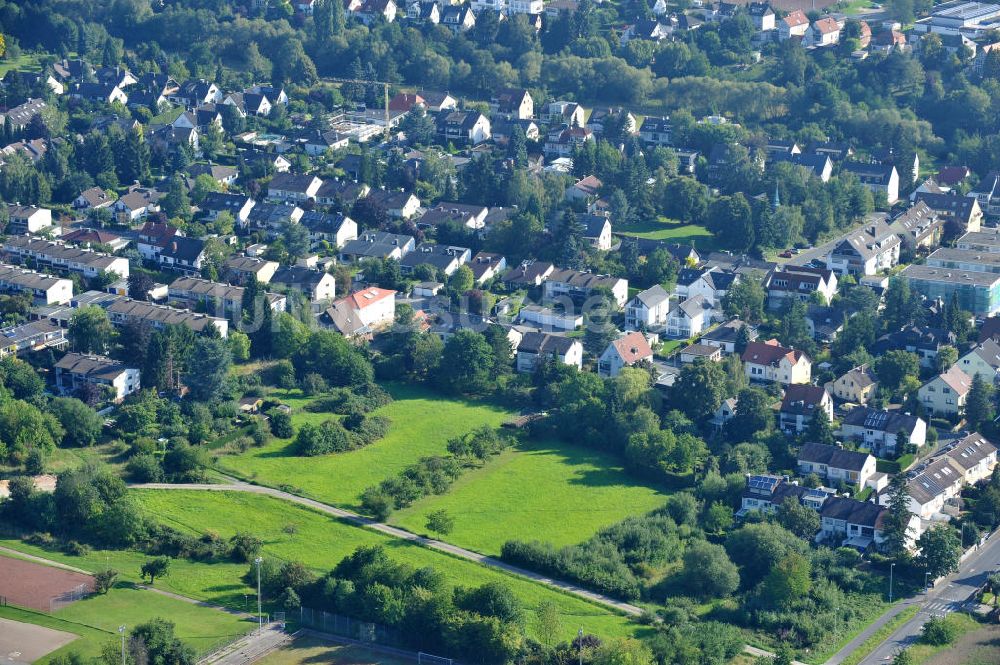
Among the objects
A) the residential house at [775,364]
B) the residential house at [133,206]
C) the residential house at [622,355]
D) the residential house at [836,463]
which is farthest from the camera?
the residential house at [133,206]

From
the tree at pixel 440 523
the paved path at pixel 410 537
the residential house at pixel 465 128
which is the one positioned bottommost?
the paved path at pixel 410 537

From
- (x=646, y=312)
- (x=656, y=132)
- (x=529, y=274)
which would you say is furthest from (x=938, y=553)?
(x=656, y=132)

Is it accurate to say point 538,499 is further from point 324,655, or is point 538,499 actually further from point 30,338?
point 30,338

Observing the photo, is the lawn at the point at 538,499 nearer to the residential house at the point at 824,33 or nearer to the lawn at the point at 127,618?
the lawn at the point at 127,618

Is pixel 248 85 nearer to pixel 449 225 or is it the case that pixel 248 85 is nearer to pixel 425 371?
pixel 449 225

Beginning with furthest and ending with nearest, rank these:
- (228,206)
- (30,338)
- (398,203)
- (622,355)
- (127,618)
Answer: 1. (398,203)
2. (228,206)
3. (30,338)
4. (622,355)
5. (127,618)

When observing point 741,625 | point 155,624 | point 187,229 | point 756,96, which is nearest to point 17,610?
point 155,624

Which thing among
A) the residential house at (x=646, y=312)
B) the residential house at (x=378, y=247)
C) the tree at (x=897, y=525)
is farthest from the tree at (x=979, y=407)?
the residential house at (x=378, y=247)
